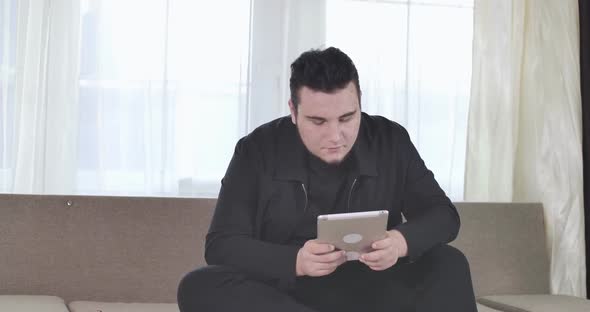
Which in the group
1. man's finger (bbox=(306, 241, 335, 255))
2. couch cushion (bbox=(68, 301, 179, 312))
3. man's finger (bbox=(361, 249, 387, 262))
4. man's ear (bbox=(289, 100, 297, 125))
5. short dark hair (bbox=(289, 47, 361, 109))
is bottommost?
couch cushion (bbox=(68, 301, 179, 312))

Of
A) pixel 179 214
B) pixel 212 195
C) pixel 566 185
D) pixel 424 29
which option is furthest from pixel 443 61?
pixel 179 214

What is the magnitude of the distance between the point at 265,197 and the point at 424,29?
154 cm

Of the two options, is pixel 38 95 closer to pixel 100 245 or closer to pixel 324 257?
pixel 100 245

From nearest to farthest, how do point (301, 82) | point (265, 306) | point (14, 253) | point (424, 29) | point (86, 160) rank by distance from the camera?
1. point (265, 306)
2. point (301, 82)
3. point (14, 253)
4. point (86, 160)
5. point (424, 29)

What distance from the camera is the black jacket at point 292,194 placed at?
198 centimetres

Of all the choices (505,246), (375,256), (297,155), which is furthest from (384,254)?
(505,246)

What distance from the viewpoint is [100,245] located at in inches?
104

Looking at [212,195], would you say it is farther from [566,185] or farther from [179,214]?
[566,185]

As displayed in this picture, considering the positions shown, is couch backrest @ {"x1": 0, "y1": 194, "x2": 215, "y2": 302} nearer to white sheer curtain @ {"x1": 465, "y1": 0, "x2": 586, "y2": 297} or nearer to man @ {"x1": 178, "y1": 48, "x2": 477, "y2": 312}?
man @ {"x1": 178, "y1": 48, "x2": 477, "y2": 312}

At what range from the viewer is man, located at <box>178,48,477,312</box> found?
1.91 metres

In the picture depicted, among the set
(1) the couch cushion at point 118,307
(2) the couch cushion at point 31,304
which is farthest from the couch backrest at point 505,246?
(2) the couch cushion at point 31,304

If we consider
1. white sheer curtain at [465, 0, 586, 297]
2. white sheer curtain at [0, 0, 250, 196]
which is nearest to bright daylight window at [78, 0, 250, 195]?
white sheer curtain at [0, 0, 250, 196]

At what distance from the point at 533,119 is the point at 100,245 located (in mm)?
1692

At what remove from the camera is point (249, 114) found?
127 inches
